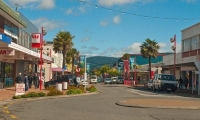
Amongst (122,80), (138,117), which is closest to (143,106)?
(138,117)

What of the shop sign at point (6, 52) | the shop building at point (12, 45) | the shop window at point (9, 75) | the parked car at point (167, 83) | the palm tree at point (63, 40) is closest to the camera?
the shop sign at point (6, 52)

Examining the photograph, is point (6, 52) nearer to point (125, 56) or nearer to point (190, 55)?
point (190, 55)

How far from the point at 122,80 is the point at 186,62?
130 feet

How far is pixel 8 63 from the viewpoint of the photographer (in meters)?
39.7

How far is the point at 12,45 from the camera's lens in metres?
29.6

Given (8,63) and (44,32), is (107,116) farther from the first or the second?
(8,63)

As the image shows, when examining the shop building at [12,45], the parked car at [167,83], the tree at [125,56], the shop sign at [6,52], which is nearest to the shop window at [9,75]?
the shop building at [12,45]

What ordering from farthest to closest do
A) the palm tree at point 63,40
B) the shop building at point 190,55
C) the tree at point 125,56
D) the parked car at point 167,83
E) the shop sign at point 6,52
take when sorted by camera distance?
the tree at point 125,56 < the palm tree at point 63,40 < the shop building at point 190,55 < the parked car at point 167,83 < the shop sign at point 6,52

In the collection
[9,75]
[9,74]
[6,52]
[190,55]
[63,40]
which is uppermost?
[63,40]

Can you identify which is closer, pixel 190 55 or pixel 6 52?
pixel 6 52

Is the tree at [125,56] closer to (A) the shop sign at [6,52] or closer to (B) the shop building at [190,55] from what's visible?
(B) the shop building at [190,55]

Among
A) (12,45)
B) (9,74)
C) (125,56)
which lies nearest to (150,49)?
(9,74)

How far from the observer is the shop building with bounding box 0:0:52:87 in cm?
3011

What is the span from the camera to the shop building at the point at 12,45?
30.1 m
